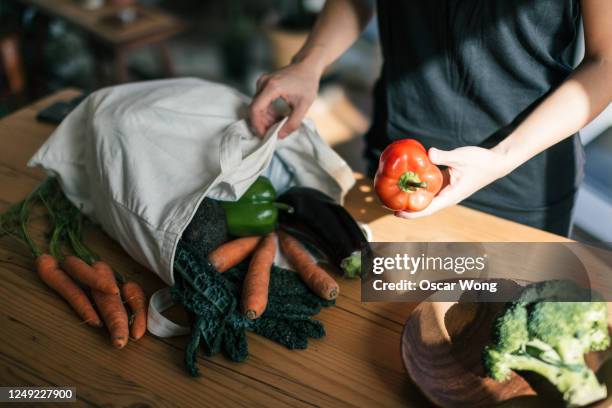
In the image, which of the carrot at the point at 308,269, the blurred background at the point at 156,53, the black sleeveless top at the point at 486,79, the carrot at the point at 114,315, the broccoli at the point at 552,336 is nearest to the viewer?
the broccoli at the point at 552,336

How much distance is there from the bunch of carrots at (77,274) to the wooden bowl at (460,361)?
1.64 feet

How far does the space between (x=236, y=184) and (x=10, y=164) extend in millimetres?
722

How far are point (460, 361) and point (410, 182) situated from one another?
0.34 metres

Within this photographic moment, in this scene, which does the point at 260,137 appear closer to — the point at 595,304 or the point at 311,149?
the point at 311,149

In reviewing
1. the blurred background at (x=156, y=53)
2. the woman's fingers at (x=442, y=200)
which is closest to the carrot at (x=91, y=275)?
the woman's fingers at (x=442, y=200)

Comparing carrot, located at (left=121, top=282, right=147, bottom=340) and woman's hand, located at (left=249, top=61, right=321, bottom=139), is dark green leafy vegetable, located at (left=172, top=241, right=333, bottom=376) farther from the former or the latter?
woman's hand, located at (left=249, top=61, right=321, bottom=139)

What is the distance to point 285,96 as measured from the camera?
1.35m

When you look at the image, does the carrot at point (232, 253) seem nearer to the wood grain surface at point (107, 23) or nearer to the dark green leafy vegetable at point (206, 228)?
the dark green leafy vegetable at point (206, 228)

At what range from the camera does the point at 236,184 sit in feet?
3.84

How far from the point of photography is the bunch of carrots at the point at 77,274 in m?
1.08

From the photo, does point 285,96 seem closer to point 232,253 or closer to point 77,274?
point 232,253

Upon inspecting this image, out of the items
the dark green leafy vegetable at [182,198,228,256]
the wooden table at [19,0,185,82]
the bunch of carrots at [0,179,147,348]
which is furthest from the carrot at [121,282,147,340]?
the wooden table at [19,0,185,82]

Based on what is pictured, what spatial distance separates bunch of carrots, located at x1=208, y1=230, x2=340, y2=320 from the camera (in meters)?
1.08

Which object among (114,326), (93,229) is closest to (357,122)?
(93,229)
